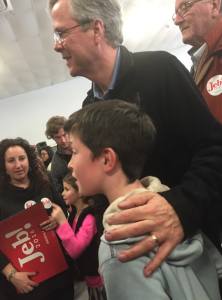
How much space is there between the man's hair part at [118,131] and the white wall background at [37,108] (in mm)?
5452

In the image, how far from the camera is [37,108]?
19.9 ft

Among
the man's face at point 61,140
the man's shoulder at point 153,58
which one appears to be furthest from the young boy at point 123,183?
the man's face at point 61,140

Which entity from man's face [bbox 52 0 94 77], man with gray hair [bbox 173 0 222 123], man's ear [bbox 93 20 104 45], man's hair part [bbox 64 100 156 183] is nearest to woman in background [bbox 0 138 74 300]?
man's hair part [bbox 64 100 156 183]

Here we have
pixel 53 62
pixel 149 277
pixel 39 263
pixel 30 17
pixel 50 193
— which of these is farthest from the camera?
pixel 53 62

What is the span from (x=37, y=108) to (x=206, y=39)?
554cm

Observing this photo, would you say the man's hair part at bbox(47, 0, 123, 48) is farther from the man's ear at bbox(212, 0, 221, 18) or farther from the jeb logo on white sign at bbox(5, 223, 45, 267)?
the jeb logo on white sign at bbox(5, 223, 45, 267)

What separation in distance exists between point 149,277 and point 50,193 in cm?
131

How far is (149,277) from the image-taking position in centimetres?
54

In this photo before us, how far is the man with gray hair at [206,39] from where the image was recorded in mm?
1273

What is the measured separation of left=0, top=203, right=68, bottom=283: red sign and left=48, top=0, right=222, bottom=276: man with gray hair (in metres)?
0.56

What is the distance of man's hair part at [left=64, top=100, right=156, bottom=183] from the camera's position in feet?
2.38

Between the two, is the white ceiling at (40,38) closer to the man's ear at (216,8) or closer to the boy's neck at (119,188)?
the man's ear at (216,8)

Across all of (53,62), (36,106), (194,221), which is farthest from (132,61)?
(36,106)

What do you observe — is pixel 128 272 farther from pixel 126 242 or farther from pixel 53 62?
pixel 53 62
